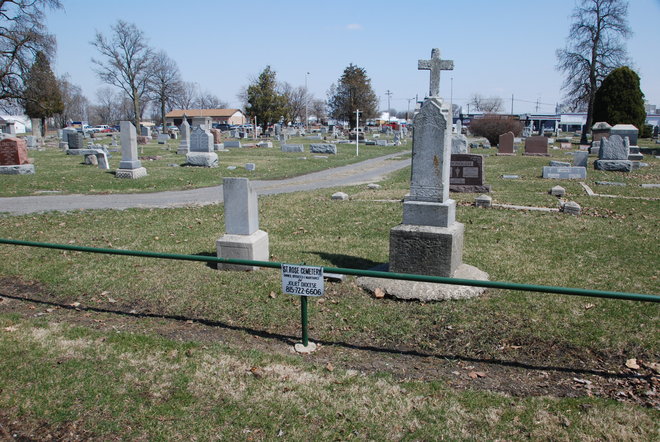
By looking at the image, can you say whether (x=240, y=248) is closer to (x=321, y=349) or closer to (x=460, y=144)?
(x=321, y=349)

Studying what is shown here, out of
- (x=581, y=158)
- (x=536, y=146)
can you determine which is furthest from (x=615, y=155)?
(x=536, y=146)

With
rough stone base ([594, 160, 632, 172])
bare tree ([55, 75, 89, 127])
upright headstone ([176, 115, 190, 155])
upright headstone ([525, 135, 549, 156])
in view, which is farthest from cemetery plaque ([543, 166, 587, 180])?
bare tree ([55, 75, 89, 127])

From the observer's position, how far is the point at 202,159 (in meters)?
22.7

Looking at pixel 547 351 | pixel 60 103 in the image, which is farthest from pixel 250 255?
pixel 60 103

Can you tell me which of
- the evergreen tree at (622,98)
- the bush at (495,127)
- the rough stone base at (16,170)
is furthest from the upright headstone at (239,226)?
the evergreen tree at (622,98)

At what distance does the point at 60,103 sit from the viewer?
59281 mm

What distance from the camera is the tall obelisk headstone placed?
6227mm

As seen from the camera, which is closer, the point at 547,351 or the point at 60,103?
the point at 547,351

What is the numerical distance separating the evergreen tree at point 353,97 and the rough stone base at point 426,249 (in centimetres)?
5498

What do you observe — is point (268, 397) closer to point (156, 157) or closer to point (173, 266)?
point (173, 266)

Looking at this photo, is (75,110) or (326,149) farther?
(75,110)

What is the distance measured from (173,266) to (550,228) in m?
7.30

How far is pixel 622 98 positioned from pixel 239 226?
4399 centimetres

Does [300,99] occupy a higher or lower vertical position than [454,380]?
higher
